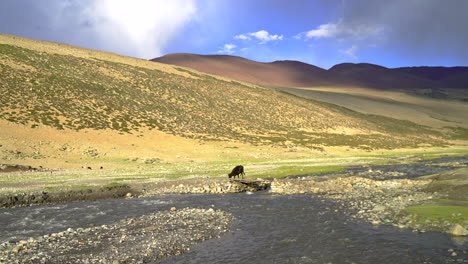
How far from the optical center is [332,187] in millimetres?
30000

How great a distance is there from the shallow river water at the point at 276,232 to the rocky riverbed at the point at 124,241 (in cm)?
97

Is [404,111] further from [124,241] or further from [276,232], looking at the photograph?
[124,241]

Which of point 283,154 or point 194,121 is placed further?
point 194,121

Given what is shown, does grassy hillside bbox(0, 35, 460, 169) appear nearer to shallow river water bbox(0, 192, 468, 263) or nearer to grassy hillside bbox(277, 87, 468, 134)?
grassy hillside bbox(277, 87, 468, 134)

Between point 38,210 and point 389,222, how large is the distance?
2189 cm

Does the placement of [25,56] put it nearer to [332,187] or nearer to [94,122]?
[94,122]

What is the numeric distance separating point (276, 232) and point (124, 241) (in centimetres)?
733

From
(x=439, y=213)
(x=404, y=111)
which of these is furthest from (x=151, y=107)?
(x=404, y=111)

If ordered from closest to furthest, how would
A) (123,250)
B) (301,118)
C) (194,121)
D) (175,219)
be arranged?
(123,250)
(175,219)
(194,121)
(301,118)

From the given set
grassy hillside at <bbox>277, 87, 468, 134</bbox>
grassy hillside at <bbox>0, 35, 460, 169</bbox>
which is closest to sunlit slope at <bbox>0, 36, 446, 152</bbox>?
grassy hillside at <bbox>0, 35, 460, 169</bbox>

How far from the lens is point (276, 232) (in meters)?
17.1

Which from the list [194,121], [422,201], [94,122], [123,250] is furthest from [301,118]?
[123,250]

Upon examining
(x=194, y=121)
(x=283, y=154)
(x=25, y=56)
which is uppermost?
(x=25, y=56)

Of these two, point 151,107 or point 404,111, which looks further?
point 404,111
